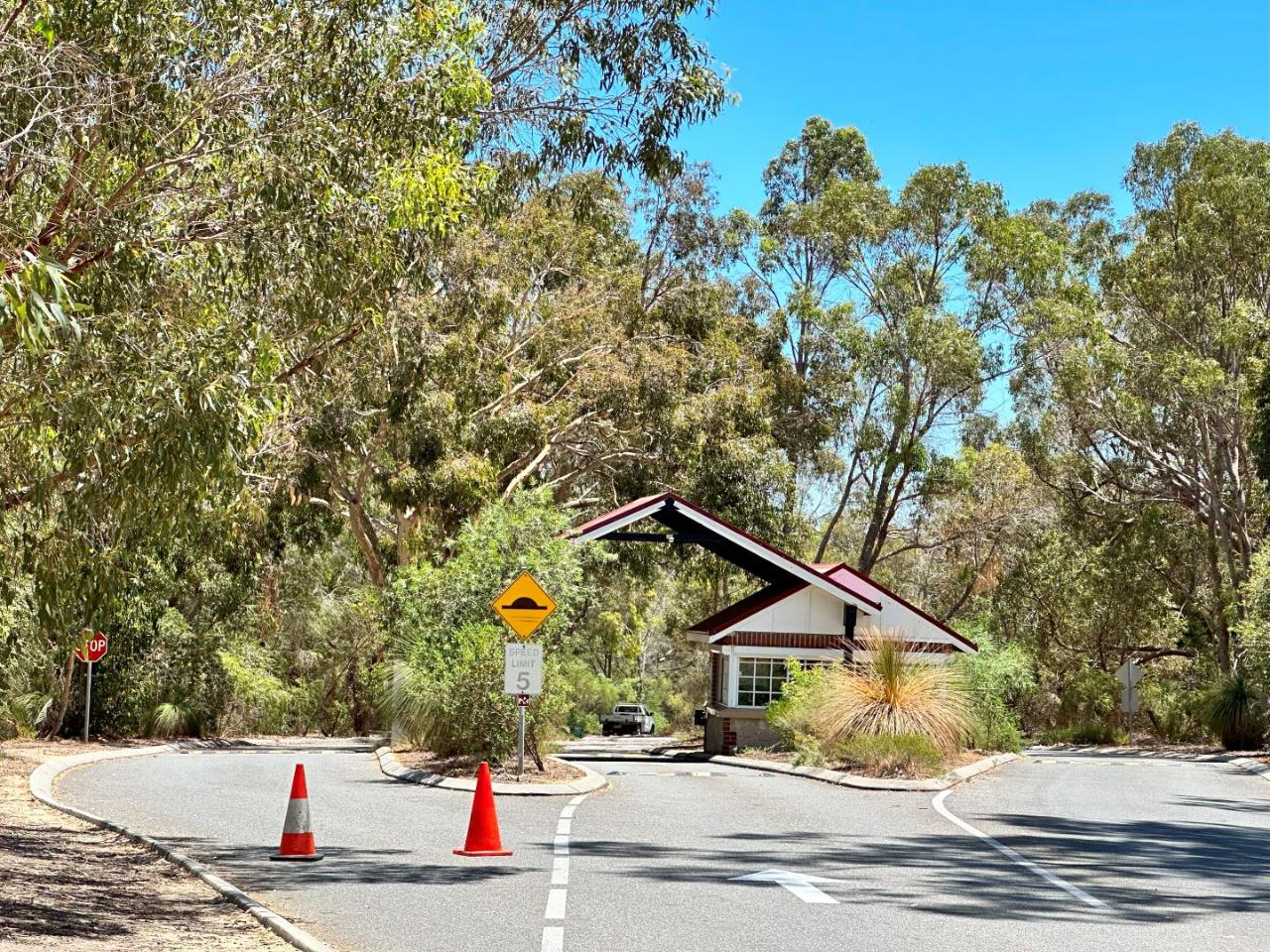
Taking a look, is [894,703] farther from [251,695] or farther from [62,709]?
[251,695]

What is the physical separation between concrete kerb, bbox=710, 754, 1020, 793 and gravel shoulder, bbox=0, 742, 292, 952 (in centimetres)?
1167

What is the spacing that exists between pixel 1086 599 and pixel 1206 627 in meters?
4.20

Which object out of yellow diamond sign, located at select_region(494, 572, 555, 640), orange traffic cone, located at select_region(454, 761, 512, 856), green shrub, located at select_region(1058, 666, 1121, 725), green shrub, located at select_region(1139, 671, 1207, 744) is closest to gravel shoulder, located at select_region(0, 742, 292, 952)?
orange traffic cone, located at select_region(454, 761, 512, 856)

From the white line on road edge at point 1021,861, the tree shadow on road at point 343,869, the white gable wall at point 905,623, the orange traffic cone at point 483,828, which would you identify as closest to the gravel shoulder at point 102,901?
the tree shadow on road at point 343,869

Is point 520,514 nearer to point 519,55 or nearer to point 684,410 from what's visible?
point 519,55

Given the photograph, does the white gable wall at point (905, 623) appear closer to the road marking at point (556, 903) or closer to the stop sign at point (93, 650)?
the stop sign at point (93, 650)

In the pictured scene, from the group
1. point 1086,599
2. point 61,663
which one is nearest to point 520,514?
point 61,663

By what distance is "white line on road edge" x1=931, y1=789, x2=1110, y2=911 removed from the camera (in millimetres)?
11062

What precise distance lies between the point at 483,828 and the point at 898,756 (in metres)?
12.2

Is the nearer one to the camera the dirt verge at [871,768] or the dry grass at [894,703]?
the dirt verge at [871,768]

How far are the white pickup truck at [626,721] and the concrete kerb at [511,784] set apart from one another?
3529 centimetres

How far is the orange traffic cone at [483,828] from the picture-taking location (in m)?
13.0

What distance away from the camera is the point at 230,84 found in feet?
37.8

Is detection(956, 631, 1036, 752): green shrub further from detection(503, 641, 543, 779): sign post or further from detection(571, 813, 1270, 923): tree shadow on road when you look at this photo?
detection(571, 813, 1270, 923): tree shadow on road
